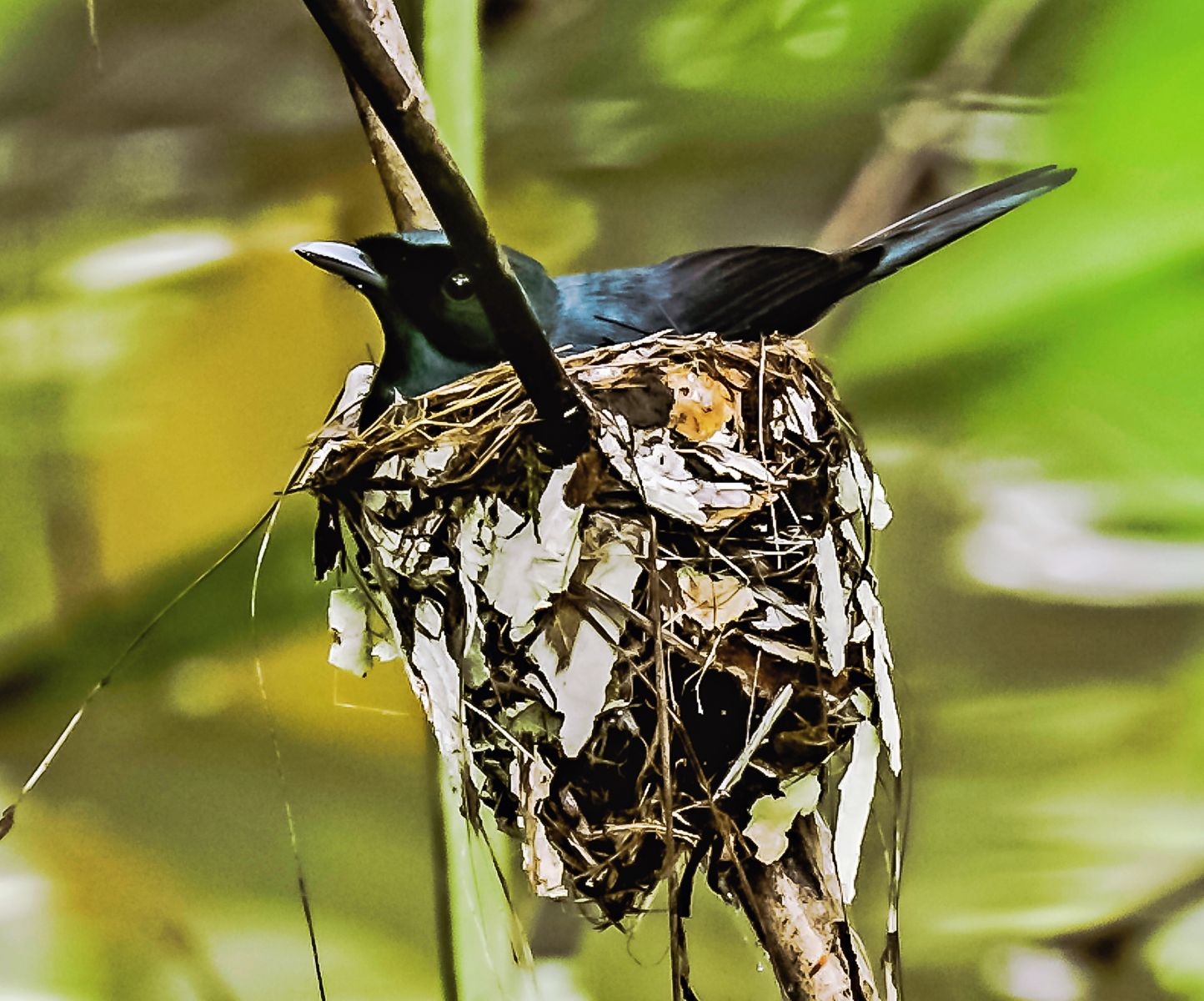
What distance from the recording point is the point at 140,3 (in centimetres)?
102

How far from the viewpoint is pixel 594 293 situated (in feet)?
2.56

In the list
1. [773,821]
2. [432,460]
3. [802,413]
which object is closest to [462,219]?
[432,460]

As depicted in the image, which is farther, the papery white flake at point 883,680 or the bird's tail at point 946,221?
the bird's tail at point 946,221

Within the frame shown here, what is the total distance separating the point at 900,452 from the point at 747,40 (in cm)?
49

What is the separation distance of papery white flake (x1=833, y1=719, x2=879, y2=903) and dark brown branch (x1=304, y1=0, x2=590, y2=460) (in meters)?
0.32

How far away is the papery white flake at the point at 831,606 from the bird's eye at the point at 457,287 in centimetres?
32

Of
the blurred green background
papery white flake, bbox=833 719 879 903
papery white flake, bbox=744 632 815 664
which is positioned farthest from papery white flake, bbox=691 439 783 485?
the blurred green background

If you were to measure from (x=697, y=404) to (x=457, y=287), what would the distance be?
21 cm

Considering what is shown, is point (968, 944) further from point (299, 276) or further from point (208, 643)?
point (299, 276)

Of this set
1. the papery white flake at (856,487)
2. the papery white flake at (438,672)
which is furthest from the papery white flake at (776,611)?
the papery white flake at (438,672)

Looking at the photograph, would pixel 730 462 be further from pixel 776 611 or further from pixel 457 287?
pixel 457 287

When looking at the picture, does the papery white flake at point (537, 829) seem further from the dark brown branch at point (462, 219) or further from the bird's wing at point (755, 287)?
the bird's wing at point (755, 287)

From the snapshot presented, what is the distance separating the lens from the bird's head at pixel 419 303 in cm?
71

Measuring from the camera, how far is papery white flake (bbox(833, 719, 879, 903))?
2.28 feet
